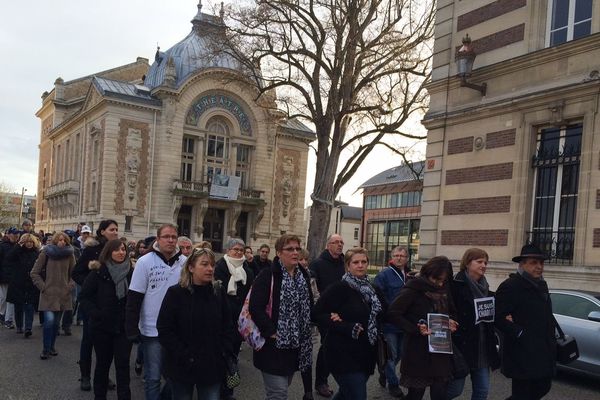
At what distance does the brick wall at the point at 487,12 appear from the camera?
Answer: 12667mm

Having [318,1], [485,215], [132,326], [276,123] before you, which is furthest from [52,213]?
[132,326]

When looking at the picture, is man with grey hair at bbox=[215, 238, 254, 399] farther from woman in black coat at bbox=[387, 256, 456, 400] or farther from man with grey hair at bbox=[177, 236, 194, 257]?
woman in black coat at bbox=[387, 256, 456, 400]

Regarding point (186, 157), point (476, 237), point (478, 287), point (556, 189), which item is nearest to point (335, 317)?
point (478, 287)

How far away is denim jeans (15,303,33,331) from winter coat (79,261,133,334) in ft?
15.3

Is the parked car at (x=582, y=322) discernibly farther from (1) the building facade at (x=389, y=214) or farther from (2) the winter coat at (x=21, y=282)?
(1) the building facade at (x=389, y=214)

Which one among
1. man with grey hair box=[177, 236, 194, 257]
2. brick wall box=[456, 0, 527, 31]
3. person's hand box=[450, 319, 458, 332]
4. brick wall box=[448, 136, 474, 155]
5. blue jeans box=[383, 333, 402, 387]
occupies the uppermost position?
brick wall box=[456, 0, 527, 31]

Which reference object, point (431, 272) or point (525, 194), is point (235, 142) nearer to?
point (525, 194)

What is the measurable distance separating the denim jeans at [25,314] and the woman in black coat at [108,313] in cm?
469

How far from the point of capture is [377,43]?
19.3 metres

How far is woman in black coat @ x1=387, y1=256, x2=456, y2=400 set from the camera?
4.55 meters

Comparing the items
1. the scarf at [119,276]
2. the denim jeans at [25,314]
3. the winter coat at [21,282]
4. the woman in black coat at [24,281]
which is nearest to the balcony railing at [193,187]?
the denim jeans at [25,314]

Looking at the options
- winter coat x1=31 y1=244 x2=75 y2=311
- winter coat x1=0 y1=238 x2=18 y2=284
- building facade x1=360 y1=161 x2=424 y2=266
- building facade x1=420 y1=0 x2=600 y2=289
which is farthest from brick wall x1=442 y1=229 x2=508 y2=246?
building facade x1=360 y1=161 x2=424 y2=266

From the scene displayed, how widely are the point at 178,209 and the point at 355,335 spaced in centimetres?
3972

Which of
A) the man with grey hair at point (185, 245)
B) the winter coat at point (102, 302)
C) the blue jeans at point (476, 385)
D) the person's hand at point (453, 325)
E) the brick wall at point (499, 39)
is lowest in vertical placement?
the blue jeans at point (476, 385)
